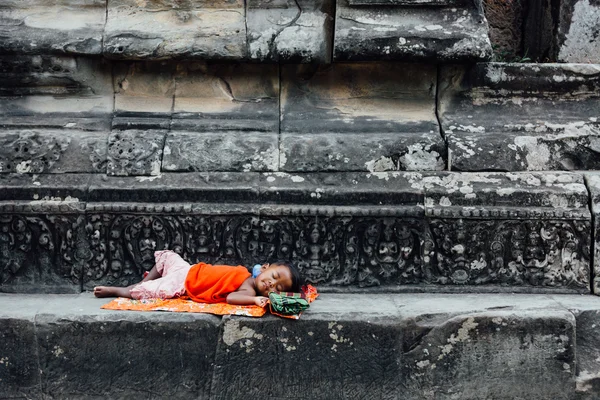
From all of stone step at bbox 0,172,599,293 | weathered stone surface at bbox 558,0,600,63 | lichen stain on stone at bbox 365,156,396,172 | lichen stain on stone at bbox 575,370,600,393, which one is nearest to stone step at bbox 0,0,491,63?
lichen stain on stone at bbox 365,156,396,172

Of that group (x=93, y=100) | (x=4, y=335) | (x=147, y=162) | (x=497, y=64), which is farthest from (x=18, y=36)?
(x=497, y=64)

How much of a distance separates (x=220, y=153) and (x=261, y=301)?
0.86 m

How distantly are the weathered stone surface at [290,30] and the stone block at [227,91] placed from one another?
0.15 metres

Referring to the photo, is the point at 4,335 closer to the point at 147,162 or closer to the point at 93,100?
the point at 147,162

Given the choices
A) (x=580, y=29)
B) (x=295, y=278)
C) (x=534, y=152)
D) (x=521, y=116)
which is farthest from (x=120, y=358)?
(x=580, y=29)

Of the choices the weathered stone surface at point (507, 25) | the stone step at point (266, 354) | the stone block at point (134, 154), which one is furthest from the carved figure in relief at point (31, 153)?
the weathered stone surface at point (507, 25)

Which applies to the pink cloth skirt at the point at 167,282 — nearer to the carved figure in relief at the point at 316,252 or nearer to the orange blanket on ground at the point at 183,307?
the orange blanket on ground at the point at 183,307

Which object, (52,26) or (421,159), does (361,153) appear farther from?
(52,26)

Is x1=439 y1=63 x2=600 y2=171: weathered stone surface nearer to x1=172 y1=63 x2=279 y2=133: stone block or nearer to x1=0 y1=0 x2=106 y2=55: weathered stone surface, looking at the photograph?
x1=172 y1=63 x2=279 y2=133: stone block

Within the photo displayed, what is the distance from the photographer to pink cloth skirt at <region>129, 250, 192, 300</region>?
11.0ft

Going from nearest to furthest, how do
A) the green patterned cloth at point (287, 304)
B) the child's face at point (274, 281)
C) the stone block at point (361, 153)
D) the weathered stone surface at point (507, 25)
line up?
1. the green patterned cloth at point (287, 304)
2. the child's face at point (274, 281)
3. the stone block at point (361, 153)
4. the weathered stone surface at point (507, 25)

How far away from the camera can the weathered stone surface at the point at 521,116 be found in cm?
364

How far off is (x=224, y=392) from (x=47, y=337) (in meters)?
0.76

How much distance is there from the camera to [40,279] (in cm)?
355
